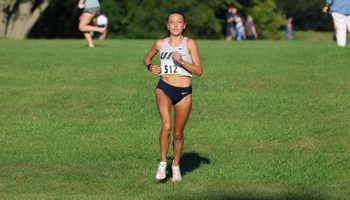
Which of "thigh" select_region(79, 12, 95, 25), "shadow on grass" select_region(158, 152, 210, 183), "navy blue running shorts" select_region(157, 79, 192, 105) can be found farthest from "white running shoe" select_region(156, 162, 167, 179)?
"thigh" select_region(79, 12, 95, 25)

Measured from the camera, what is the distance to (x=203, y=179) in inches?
301

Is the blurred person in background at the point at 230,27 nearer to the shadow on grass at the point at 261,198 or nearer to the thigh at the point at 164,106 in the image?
the thigh at the point at 164,106

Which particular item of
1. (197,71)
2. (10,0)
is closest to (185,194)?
(197,71)

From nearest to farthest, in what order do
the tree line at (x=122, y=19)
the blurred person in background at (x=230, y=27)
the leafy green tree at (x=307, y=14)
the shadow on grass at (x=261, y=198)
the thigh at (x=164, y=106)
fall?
the shadow on grass at (x=261, y=198)
the thigh at (x=164, y=106)
the blurred person in background at (x=230, y=27)
the tree line at (x=122, y=19)
the leafy green tree at (x=307, y=14)

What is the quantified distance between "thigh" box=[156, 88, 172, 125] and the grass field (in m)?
0.81

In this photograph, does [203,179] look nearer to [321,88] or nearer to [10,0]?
[321,88]

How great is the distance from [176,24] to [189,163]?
6.82ft

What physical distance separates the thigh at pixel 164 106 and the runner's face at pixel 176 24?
699 millimetres

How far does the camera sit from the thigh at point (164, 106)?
7.12 m

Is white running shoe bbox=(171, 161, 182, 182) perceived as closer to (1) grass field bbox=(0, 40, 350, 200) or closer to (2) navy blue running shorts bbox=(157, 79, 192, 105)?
(1) grass field bbox=(0, 40, 350, 200)

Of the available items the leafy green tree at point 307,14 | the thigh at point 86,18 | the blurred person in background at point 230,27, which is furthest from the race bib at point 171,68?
the leafy green tree at point 307,14

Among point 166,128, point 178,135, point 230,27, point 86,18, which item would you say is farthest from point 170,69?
point 230,27

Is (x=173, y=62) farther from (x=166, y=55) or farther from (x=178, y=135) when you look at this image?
→ (x=178, y=135)

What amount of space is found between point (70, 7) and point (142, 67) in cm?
3643
